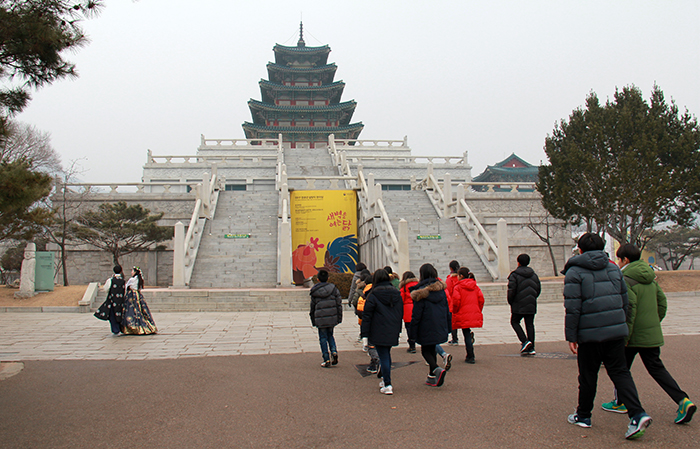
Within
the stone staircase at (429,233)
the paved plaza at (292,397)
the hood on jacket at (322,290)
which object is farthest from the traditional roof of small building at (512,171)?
the hood on jacket at (322,290)

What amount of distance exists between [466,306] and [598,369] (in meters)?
2.75

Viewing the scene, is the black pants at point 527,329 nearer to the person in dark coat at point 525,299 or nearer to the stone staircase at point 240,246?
the person in dark coat at point 525,299

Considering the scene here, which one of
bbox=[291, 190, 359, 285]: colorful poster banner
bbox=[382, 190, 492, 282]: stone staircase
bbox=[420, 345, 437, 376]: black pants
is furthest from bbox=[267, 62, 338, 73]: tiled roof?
bbox=[420, 345, 437, 376]: black pants

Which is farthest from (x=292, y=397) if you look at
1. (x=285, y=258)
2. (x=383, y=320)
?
(x=285, y=258)

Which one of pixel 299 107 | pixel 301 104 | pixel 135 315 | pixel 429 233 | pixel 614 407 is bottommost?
pixel 614 407

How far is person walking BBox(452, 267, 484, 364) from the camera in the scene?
6207 millimetres

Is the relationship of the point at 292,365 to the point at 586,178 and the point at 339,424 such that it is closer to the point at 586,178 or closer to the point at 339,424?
the point at 339,424

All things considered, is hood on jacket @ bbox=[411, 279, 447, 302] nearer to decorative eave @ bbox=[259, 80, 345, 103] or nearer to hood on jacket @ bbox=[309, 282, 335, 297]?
hood on jacket @ bbox=[309, 282, 335, 297]

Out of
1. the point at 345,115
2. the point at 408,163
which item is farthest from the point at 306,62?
the point at 408,163

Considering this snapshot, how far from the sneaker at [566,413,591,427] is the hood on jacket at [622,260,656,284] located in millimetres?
1219

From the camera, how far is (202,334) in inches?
337

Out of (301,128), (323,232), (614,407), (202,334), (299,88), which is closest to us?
(614,407)

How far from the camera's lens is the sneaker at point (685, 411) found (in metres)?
3.54

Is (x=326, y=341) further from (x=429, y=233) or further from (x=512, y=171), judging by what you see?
(x=512, y=171)
